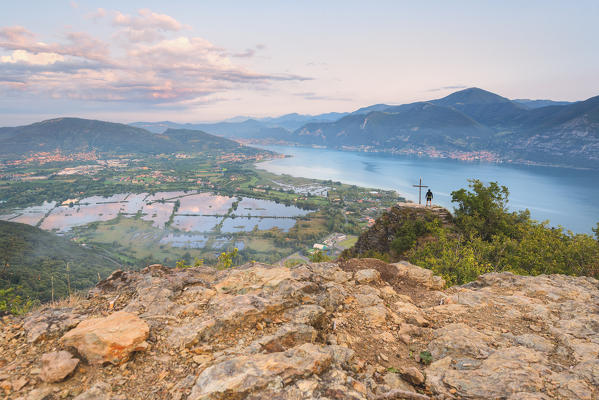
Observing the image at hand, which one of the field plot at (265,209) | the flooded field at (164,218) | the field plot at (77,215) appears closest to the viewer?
the flooded field at (164,218)

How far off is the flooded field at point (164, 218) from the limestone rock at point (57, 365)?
64218mm

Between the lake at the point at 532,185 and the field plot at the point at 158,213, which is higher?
the lake at the point at 532,185

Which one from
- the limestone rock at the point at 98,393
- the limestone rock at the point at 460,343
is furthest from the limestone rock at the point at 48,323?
the limestone rock at the point at 460,343

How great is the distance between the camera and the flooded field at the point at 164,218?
73062 millimetres

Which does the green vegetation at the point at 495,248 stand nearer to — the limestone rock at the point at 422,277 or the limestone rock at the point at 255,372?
the limestone rock at the point at 422,277

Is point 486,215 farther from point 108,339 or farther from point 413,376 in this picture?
point 108,339

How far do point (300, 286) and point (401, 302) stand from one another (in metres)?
3.42

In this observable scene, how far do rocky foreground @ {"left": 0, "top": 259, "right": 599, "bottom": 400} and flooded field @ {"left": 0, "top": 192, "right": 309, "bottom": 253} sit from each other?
205ft

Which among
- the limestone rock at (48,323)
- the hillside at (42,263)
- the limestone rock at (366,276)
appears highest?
the limestone rock at (48,323)

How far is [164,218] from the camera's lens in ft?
295

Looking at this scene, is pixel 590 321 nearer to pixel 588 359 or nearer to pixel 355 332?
pixel 588 359

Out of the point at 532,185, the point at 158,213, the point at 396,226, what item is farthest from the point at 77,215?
the point at 532,185

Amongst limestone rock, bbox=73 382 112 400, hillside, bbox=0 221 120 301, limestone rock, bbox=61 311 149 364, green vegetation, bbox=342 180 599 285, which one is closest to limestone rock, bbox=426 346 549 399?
limestone rock, bbox=73 382 112 400

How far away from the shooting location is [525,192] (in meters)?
104
